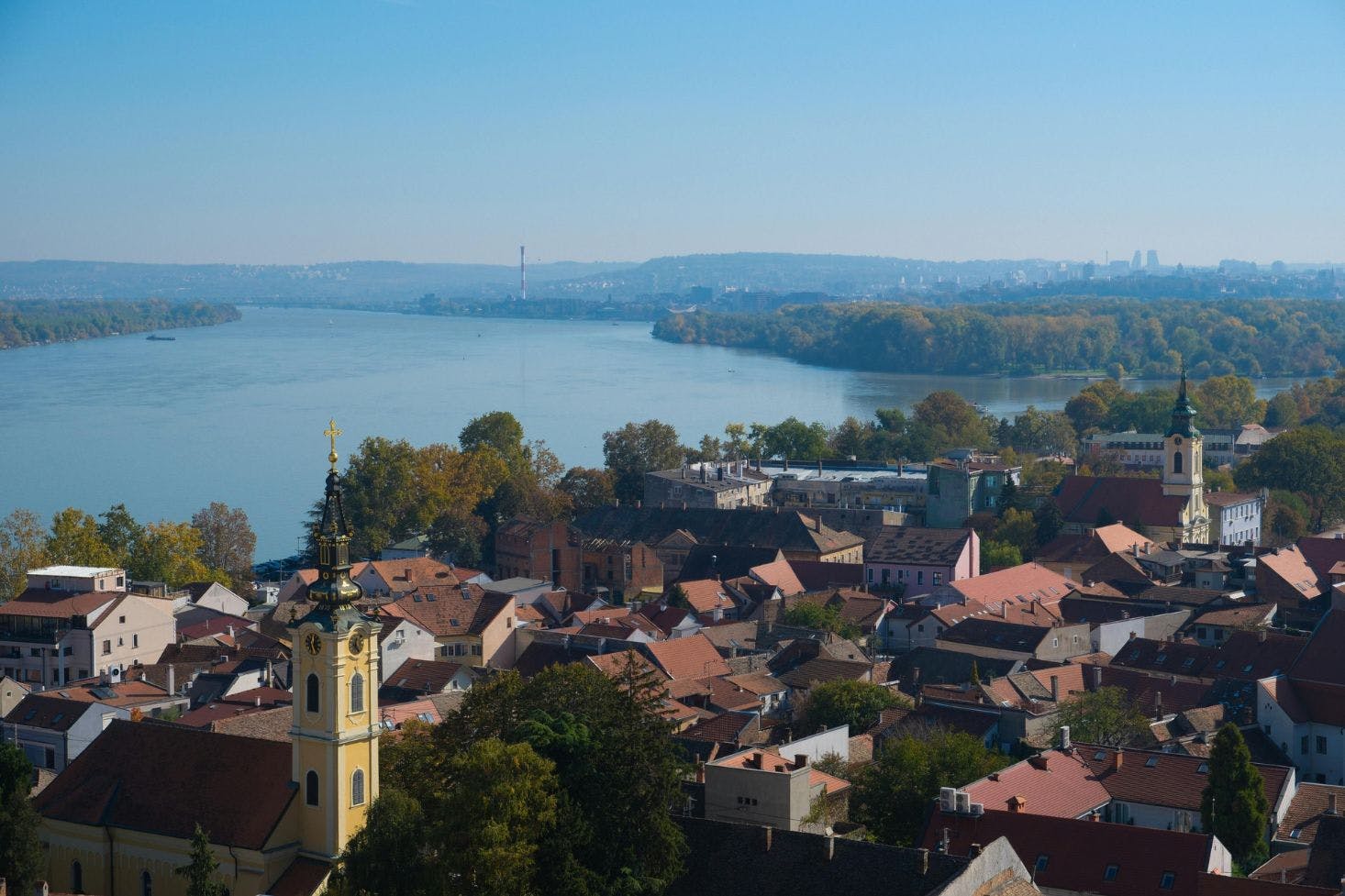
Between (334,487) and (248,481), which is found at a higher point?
(334,487)

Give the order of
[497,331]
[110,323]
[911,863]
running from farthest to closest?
[497,331] → [110,323] → [911,863]

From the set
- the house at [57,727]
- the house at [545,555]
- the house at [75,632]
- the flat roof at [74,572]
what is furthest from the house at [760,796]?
the house at [545,555]

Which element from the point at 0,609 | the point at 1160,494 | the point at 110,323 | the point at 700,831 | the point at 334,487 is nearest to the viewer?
the point at 700,831

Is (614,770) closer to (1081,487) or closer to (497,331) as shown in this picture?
(1081,487)

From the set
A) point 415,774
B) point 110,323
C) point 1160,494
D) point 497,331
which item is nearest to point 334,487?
point 415,774

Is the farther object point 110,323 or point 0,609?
point 110,323

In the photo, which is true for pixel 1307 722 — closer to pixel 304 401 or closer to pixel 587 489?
pixel 587 489

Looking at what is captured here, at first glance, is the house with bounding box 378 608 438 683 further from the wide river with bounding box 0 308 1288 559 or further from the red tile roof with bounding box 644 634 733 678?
the wide river with bounding box 0 308 1288 559

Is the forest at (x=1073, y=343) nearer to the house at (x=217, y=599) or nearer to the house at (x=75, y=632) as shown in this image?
the house at (x=217, y=599)
